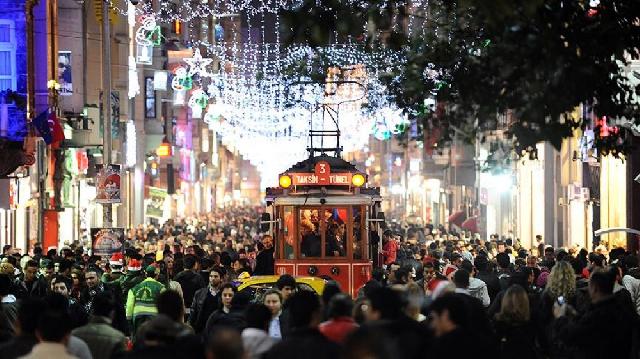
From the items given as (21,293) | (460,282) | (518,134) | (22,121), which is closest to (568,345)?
(518,134)

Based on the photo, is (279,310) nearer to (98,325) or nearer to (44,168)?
(98,325)

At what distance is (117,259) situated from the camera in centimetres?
2794

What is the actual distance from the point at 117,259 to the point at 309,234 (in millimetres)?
3395

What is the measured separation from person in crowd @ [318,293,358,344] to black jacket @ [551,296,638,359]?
235 centimetres

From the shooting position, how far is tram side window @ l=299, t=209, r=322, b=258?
1093 inches

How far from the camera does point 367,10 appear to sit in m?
15.3

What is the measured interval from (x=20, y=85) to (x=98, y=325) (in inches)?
1076

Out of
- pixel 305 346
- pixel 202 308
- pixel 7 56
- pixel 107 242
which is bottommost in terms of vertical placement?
pixel 202 308

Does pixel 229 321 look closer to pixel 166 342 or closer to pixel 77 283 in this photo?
pixel 166 342

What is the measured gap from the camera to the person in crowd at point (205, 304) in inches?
717

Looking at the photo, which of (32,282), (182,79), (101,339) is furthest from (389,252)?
(182,79)

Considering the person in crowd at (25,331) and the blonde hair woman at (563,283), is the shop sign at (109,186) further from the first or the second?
the person in crowd at (25,331)

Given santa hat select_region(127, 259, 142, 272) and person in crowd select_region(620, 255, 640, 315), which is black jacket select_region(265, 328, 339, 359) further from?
santa hat select_region(127, 259, 142, 272)

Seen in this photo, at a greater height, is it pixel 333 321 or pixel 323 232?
pixel 323 232
